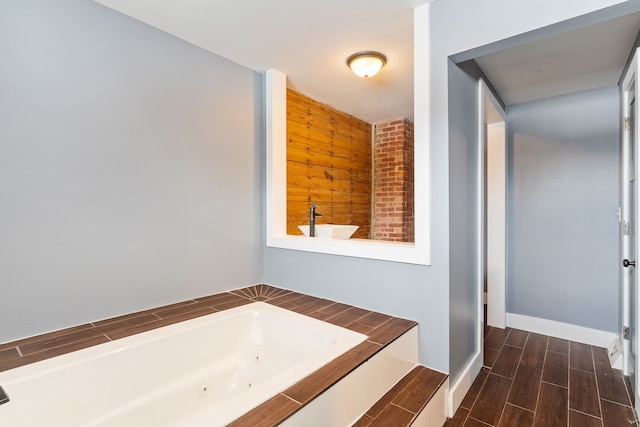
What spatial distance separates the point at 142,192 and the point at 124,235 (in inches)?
11.2

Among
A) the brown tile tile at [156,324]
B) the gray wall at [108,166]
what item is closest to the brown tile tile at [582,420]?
the brown tile tile at [156,324]

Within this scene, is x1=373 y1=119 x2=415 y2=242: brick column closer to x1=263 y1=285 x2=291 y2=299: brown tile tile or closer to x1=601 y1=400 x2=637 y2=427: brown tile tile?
x1=263 y1=285 x2=291 y2=299: brown tile tile

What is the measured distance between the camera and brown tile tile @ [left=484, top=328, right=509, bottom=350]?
2676mm

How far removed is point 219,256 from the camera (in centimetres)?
238

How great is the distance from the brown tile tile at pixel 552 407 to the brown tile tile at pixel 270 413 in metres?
1.50

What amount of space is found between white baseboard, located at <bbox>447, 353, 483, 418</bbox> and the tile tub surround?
17.6 inches

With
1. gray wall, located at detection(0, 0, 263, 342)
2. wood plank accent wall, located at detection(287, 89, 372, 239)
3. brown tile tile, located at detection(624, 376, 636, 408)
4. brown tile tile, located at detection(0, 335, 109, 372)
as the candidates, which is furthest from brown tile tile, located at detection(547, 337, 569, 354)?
brown tile tile, located at detection(0, 335, 109, 372)

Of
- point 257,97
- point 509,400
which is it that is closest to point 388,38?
point 257,97

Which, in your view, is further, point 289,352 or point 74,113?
point 289,352

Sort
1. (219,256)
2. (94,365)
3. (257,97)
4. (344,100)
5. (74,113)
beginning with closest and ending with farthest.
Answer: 1. (94,365)
2. (74,113)
3. (219,256)
4. (257,97)
5. (344,100)

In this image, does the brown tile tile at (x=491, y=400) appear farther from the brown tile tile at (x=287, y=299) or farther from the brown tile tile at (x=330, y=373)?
the brown tile tile at (x=287, y=299)

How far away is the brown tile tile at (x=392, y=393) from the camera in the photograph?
55.5 inches

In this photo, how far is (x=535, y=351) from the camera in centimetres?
256

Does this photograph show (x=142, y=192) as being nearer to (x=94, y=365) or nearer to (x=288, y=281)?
(x=94, y=365)
